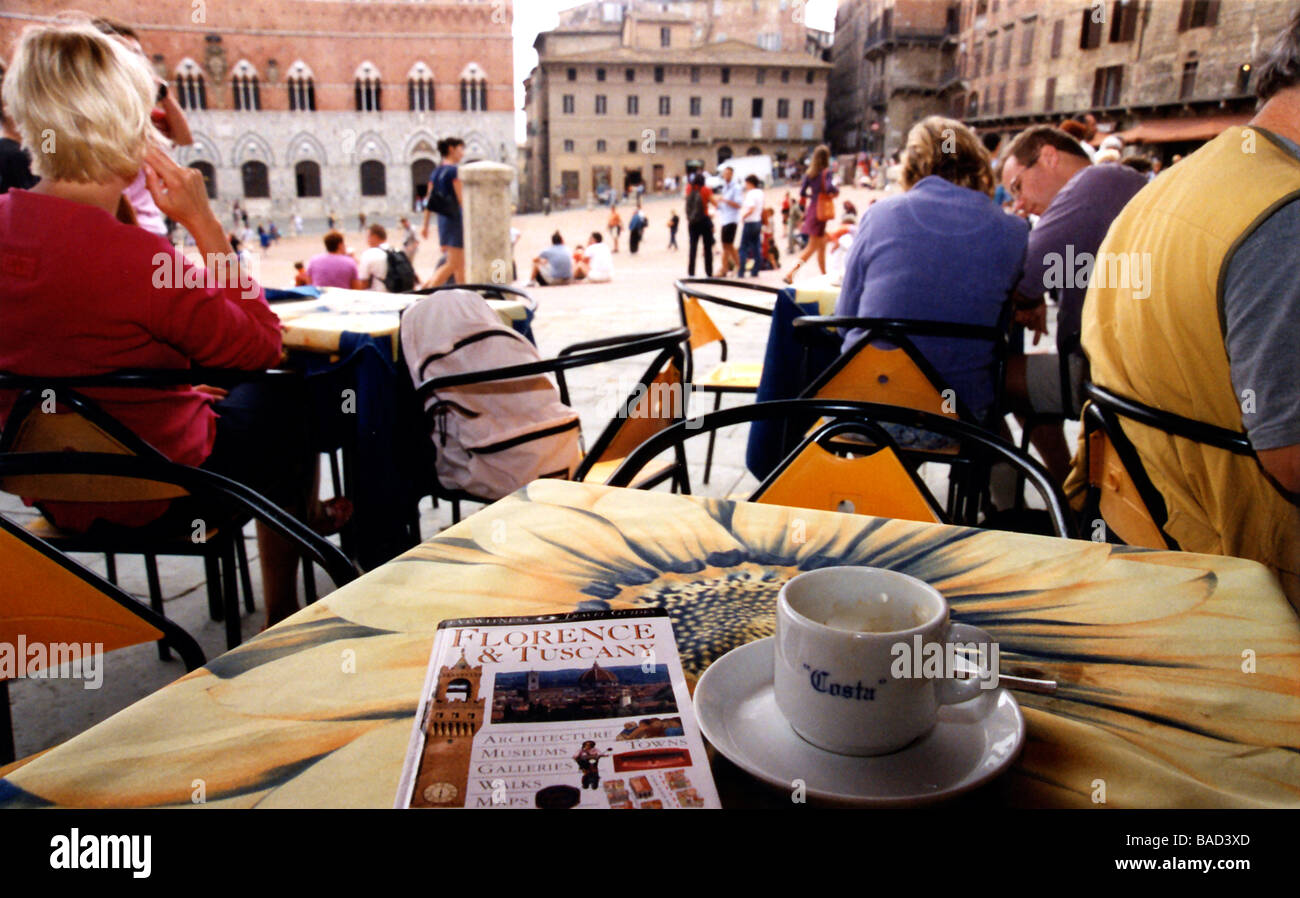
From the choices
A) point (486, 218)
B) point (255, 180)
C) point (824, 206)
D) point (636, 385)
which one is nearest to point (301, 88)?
point (255, 180)

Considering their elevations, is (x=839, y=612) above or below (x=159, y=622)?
above

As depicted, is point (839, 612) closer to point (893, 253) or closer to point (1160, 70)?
point (893, 253)

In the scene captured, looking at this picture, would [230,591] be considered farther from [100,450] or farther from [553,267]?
[553,267]

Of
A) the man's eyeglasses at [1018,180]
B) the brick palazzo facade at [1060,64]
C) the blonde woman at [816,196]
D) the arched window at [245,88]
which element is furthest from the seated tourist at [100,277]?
the arched window at [245,88]

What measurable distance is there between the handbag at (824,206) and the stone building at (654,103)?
33.5 metres

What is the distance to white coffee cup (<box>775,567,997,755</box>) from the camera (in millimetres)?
505

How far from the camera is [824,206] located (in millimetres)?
9750

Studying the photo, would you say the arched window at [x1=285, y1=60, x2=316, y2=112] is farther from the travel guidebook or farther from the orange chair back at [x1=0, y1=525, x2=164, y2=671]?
the travel guidebook

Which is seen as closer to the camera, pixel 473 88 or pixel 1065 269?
pixel 1065 269

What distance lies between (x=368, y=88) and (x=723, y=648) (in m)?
36.7

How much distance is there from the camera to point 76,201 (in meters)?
1.58
